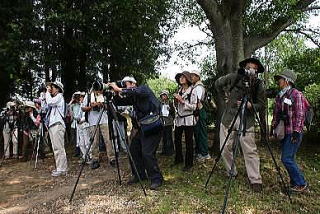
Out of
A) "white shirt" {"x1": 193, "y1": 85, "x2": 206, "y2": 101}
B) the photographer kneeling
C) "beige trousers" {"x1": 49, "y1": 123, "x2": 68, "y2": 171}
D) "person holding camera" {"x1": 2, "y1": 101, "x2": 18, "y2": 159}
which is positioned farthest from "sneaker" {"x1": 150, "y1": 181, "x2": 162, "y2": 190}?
"person holding camera" {"x1": 2, "y1": 101, "x2": 18, "y2": 159}

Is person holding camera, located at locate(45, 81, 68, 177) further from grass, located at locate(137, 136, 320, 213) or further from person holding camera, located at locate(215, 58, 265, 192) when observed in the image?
person holding camera, located at locate(215, 58, 265, 192)

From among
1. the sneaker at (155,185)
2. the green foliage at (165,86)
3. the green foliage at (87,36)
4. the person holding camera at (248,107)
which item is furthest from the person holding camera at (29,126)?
the person holding camera at (248,107)

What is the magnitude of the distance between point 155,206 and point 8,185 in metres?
4.07

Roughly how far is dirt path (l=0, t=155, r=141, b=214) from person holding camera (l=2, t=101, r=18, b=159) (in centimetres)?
185

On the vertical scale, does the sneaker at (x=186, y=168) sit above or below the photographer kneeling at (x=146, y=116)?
below

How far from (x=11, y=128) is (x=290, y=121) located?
8791 millimetres

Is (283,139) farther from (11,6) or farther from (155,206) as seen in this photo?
(11,6)

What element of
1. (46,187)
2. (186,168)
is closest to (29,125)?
(46,187)

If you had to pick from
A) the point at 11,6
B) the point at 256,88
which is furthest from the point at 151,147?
the point at 11,6

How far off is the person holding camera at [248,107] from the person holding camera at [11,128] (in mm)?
7462

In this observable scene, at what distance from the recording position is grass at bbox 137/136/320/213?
212 inches

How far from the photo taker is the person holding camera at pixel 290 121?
5727mm

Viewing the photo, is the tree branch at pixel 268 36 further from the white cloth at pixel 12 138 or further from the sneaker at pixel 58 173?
the white cloth at pixel 12 138

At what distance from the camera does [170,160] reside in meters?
8.51
